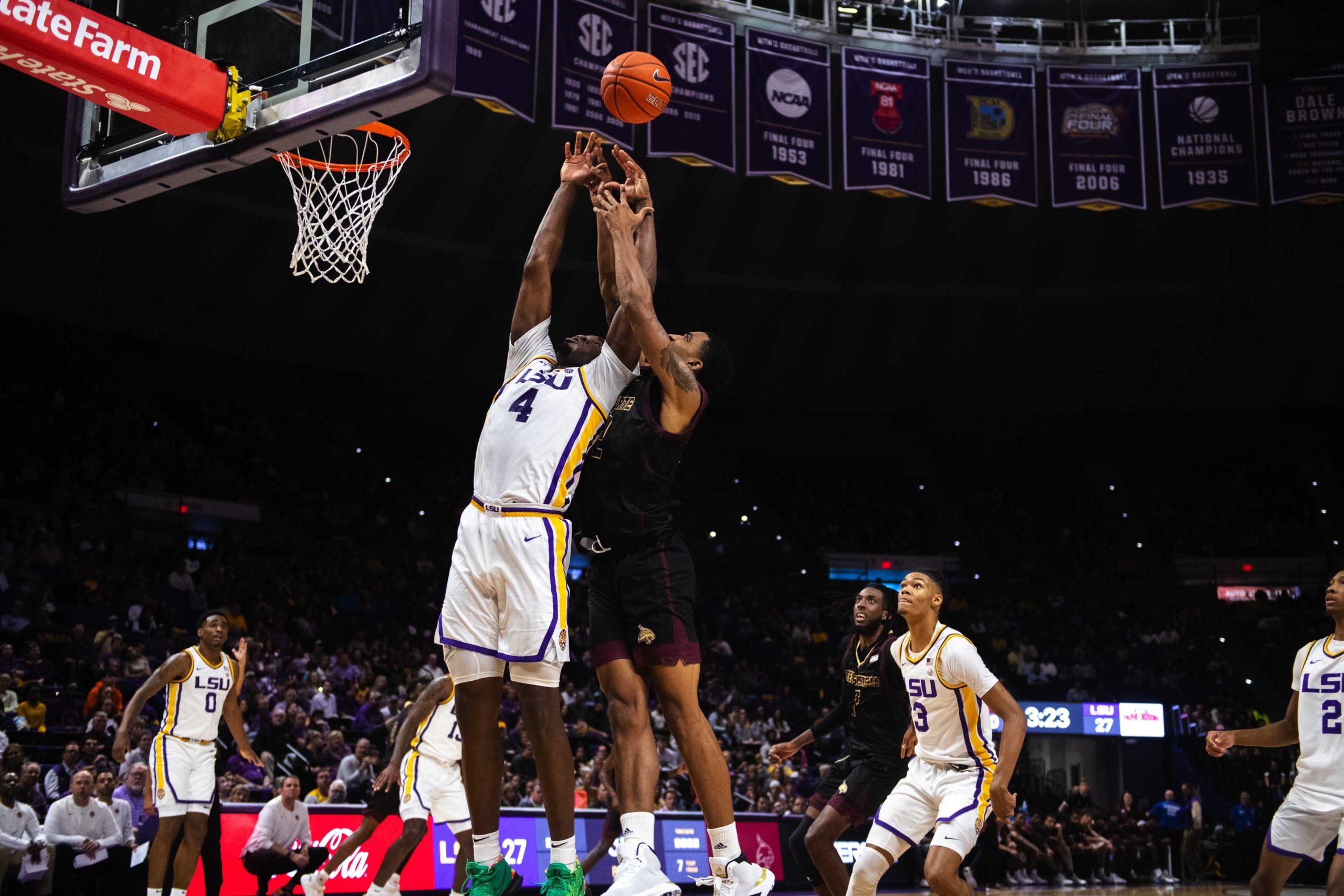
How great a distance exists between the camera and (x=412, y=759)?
383 inches

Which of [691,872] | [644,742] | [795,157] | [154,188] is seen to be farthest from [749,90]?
[644,742]

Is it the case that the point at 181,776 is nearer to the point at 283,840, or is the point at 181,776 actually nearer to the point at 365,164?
the point at 283,840

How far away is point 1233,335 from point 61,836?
2324cm

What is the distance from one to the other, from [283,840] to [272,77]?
21.7 feet

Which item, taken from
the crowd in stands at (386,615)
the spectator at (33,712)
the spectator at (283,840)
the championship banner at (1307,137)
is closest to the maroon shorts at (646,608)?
the crowd in stands at (386,615)

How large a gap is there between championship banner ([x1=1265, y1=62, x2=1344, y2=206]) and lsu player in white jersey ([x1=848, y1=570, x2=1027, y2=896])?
1279 cm

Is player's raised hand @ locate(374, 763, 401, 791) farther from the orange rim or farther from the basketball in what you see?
the basketball

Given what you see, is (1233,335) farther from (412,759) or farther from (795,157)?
(412,759)

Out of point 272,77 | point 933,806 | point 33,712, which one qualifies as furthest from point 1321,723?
point 33,712

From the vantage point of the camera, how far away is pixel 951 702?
652cm

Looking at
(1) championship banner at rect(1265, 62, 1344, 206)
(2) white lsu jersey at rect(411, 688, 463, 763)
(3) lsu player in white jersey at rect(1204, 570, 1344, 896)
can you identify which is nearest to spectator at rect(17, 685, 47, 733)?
(2) white lsu jersey at rect(411, 688, 463, 763)

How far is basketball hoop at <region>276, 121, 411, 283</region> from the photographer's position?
9258 mm

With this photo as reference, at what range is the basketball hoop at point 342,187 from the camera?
9258 millimetres

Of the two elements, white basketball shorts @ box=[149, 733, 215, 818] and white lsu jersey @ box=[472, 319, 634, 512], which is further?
white basketball shorts @ box=[149, 733, 215, 818]
